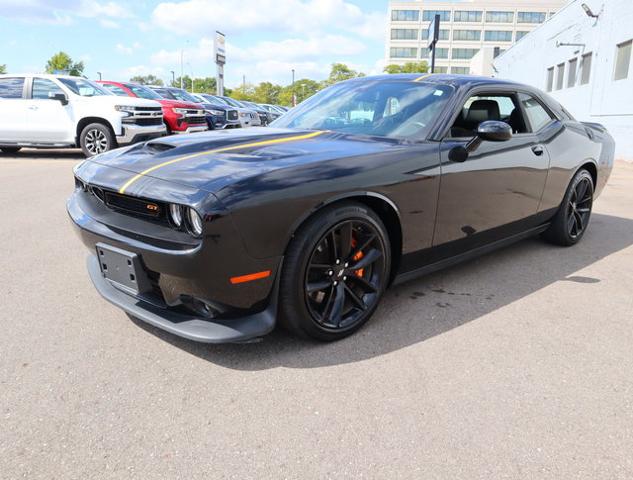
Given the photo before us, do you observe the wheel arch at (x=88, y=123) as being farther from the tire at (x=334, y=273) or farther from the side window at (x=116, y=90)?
the tire at (x=334, y=273)

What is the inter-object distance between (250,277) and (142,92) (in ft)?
41.5

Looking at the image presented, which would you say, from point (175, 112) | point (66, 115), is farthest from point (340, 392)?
point (175, 112)

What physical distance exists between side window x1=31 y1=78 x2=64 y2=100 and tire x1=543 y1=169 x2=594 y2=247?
997cm

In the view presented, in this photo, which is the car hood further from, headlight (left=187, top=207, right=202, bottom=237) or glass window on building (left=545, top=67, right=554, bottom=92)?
glass window on building (left=545, top=67, right=554, bottom=92)

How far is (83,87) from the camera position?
10641mm

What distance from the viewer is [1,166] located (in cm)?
953

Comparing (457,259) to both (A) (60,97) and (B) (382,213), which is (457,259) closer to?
(B) (382,213)

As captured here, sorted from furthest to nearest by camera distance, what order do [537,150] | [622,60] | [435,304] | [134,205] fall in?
[622,60]
[537,150]
[435,304]
[134,205]

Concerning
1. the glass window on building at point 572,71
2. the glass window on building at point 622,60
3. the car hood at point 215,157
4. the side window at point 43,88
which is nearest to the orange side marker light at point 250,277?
the car hood at point 215,157

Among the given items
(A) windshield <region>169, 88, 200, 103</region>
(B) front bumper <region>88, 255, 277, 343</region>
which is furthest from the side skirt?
(A) windshield <region>169, 88, 200, 103</region>

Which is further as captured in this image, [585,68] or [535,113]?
[585,68]

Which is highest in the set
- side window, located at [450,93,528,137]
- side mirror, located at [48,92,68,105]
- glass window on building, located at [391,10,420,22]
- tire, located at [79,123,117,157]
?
glass window on building, located at [391,10,420,22]

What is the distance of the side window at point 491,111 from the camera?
3.59 meters

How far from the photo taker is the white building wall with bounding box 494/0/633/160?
1510 cm
